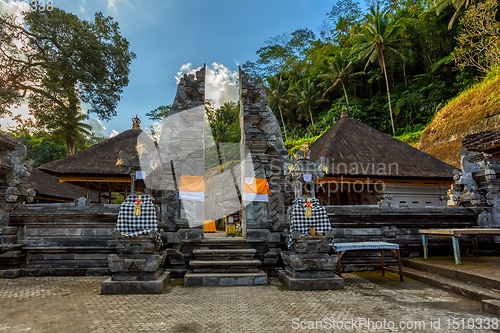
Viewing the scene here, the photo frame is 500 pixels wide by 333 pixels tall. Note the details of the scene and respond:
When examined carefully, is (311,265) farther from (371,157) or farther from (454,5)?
(454,5)

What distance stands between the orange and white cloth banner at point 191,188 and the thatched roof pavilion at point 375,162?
7.08 m

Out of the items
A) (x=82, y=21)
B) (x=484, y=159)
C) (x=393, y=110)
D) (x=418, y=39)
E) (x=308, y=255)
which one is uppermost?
(x=418, y=39)

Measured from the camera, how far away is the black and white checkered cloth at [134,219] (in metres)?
6.13

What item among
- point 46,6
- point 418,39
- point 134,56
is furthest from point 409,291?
point 418,39

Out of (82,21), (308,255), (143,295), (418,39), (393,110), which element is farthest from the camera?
(418,39)

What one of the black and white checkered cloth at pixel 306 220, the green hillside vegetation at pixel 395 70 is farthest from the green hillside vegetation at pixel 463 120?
the black and white checkered cloth at pixel 306 220

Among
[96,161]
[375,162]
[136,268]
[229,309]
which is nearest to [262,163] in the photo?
[136,268]

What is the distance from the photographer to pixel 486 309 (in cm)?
432

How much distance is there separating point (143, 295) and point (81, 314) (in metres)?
1.25

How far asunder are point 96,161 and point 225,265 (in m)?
11.3

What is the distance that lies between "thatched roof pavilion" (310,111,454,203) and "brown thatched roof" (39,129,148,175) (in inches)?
399

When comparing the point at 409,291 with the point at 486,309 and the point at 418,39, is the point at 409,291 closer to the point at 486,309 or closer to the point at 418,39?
the point at 486,309

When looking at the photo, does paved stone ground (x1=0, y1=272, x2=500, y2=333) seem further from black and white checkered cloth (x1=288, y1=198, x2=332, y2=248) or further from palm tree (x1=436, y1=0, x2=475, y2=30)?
palm tree (x1=436, y1=0, x2=475, y2=30)

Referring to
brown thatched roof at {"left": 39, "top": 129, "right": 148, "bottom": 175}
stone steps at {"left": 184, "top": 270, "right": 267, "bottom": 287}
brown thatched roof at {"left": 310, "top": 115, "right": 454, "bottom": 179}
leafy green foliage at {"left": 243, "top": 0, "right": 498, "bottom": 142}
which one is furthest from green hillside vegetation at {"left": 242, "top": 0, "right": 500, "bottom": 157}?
stone steps at {"left": 184, "top": 270, "right": 267, "bottom": 287}
